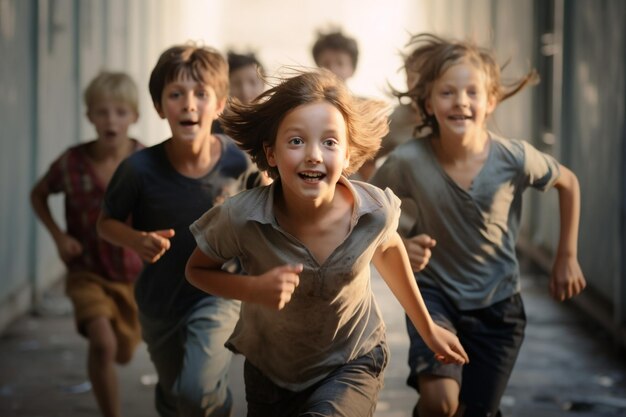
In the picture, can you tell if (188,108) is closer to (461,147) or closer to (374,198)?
(461,147)

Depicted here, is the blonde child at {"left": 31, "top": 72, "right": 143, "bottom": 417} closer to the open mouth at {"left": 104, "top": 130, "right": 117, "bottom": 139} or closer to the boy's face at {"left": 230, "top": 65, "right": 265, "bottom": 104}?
the open mouth at {"left": 104, "top": 130, "right": 117, "bottom": 139}

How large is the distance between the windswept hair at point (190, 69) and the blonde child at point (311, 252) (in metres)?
1.09

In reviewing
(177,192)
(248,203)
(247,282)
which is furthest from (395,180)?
(247,282)

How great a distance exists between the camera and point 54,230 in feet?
21.8

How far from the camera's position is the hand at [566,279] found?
5.28 m

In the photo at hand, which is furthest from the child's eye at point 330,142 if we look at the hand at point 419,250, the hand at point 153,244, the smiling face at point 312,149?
the hand at point 153,244

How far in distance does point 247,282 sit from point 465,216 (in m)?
1.55

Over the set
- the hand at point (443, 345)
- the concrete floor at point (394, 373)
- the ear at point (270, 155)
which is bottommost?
the concrete floor at point (394, 373)

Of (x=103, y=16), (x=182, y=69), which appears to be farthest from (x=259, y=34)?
(x=182, y=69)

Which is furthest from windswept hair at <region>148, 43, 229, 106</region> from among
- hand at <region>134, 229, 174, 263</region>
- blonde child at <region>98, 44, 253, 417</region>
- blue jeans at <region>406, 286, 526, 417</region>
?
blue jeans at <region>406, 286, 526, 417</region>

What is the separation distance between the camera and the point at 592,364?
802 centimetres

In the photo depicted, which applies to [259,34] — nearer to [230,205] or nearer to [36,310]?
[36,310]

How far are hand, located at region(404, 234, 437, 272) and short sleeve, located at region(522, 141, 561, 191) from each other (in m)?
0.66

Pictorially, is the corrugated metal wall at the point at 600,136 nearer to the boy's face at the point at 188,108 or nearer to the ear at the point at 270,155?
the boy's face at the point at 188,108
